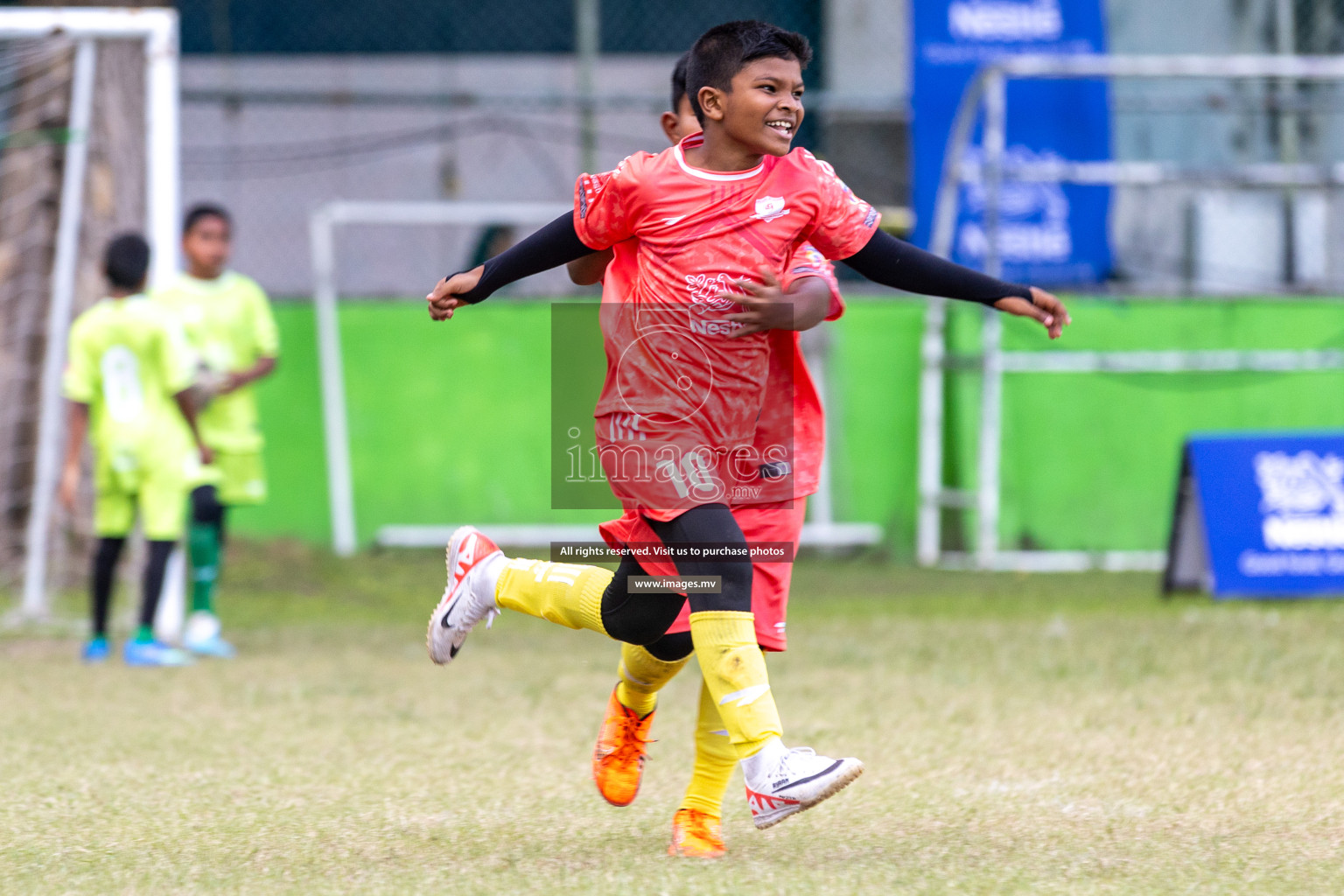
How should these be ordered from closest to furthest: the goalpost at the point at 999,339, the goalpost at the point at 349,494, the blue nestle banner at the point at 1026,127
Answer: the goalpost at the point at 999,339
the blue nestle banner at the point at 1026,127
the goalpost at the point at 349,494

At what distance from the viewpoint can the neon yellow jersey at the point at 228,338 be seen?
7.88 m

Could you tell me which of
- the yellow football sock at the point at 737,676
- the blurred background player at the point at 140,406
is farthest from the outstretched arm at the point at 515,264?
the blurred background player at the point at 140,406

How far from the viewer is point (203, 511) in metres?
7.47

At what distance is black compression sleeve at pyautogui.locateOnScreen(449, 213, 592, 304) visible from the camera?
152 inches

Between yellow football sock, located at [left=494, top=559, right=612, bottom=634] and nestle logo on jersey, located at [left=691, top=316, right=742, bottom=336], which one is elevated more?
nestle logo on jersey, located at [left=691, top=316, right=742, bottom=336]

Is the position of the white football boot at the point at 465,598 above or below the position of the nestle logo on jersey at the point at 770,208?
below

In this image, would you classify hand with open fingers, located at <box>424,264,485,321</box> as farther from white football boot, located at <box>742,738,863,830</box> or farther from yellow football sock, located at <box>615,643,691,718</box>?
white football boot, located at <box>742,738,863,830</box>

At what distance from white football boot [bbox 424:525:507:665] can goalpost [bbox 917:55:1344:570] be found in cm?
626

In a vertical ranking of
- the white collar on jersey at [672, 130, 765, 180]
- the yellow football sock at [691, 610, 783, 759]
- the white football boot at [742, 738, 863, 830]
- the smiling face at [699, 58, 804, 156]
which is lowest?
the white football boot at [742, 738, 863, 830]

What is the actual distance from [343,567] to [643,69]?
4876mm

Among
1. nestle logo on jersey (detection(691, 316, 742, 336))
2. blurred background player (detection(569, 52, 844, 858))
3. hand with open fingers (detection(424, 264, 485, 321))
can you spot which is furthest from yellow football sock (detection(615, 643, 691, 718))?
hand with open fingers (detection(424, 264, 485, 321))

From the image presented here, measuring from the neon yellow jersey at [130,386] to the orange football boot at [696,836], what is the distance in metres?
4.10

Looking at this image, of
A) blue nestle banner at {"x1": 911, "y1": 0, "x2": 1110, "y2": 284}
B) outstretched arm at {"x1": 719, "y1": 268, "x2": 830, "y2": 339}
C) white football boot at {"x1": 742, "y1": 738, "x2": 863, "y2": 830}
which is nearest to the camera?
white football boot at {"x1": 742, "y1": 738, "x2": 863, "y2": 830}

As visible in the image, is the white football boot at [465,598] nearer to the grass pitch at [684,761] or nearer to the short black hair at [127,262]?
the grass pitch at [684,761]
